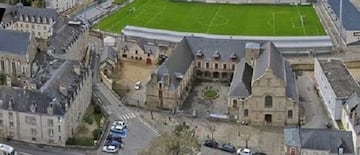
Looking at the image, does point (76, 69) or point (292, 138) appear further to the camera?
point (76, 69)

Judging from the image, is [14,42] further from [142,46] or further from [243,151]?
[243,151]

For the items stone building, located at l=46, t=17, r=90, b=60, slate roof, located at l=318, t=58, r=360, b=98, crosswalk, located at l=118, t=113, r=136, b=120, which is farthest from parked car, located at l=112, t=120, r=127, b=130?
slate roof, located at l=318, t=58, r=360, b=98

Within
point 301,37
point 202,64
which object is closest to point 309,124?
point 202,64

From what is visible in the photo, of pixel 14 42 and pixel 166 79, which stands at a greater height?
pixel 14 42

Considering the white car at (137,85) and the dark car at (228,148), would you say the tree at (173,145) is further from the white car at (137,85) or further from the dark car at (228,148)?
the white car at (137,85)

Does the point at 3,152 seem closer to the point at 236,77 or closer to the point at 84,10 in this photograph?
the point at 236,77

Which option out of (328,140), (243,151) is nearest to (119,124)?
(243,151)

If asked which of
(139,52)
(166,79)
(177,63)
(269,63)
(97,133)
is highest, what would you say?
(139,52)
